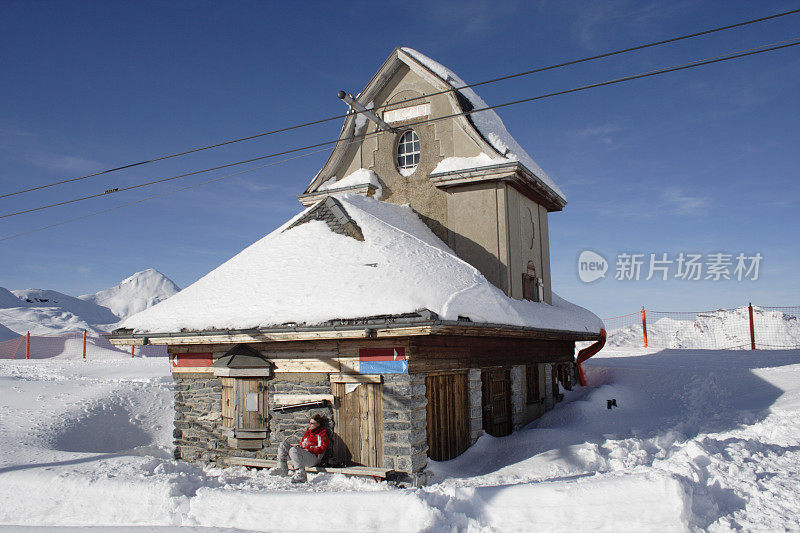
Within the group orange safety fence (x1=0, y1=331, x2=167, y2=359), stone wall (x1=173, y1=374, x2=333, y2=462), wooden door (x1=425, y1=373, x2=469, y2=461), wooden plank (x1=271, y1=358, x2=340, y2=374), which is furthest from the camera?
orange safety fence (x1=0, y1=331, x2=167, y2=359)

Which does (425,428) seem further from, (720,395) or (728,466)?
(720,395)

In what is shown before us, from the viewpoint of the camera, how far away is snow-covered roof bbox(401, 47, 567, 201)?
13.8m

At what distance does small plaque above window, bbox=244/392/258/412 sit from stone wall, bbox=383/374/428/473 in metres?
2.74

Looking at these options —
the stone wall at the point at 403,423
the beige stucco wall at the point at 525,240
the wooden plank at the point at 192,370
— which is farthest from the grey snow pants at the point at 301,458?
the beige stucco wall at the point at 525,240

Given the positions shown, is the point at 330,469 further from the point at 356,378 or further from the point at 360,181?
the point at 360,181

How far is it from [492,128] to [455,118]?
1259 mm

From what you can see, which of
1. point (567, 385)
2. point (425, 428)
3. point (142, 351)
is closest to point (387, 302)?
point (425, 428)

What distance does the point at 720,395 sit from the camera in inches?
589

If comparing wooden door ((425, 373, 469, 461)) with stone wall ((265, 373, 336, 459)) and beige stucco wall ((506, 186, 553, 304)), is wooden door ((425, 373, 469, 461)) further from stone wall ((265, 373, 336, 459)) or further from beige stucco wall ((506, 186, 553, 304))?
beige stucco wall ((506, 186, 553, 304))

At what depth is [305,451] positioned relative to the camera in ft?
30.1

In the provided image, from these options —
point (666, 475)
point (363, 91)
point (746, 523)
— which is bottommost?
point (746, 523)

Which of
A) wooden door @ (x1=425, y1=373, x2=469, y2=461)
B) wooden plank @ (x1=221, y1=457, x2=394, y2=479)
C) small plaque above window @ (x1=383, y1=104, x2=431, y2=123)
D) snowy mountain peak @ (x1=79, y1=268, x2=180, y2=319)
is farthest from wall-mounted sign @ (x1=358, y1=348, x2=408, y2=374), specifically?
snowy mountain peak @ (x1=79, y1=268, x2=180, y2=319)

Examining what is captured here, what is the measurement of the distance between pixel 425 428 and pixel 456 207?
6266mm

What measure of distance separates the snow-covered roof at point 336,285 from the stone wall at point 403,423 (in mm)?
1267
